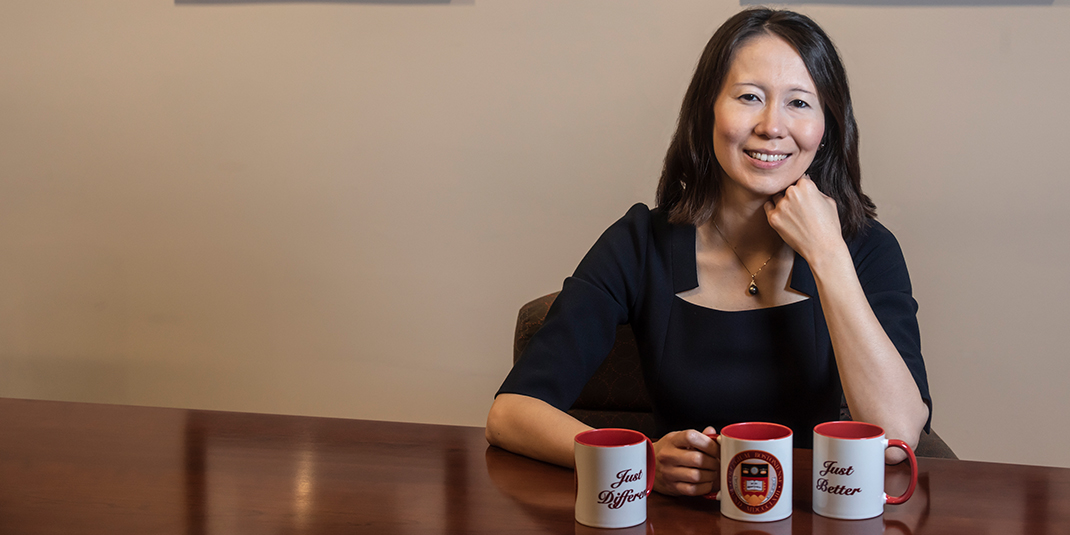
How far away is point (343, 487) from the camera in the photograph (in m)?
0.91

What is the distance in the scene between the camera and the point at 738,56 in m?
1.32

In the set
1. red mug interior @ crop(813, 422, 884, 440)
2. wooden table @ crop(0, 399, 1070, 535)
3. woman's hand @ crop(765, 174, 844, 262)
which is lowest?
wooden table @ crop(0, 399, 1070, 535)

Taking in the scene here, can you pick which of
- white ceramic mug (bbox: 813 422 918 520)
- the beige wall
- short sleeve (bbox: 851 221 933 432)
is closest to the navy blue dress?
short sleeve (bbox: 851 221 933 432)

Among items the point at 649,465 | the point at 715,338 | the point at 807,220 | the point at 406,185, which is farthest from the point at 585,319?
the point at 406,185

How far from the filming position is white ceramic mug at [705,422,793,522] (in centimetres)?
79

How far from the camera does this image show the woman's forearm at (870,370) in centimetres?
112

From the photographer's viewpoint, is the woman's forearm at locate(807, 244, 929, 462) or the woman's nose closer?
the woman's forearm at locate(807, 244, 929, 462)

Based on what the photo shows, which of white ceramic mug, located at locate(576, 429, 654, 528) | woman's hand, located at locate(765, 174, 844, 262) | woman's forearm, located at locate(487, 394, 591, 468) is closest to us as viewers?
white ceramic mug, located at locate(576, 429, 654, 528)

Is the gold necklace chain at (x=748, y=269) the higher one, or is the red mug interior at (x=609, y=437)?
the gold necklace chain at (x=748, y=269)

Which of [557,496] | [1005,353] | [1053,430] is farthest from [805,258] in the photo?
[1053,430]

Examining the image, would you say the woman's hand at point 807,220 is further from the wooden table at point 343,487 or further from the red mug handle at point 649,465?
the red mug handle at point 649,465

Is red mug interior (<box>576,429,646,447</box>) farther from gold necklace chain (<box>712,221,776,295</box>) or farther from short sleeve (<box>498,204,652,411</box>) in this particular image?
gold necklace chain (<box>712,221,776,295</box>)

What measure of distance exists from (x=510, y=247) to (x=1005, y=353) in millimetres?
1357

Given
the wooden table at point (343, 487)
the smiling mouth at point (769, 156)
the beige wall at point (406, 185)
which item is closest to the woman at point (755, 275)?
the smiling mouth at point (769, 156)
